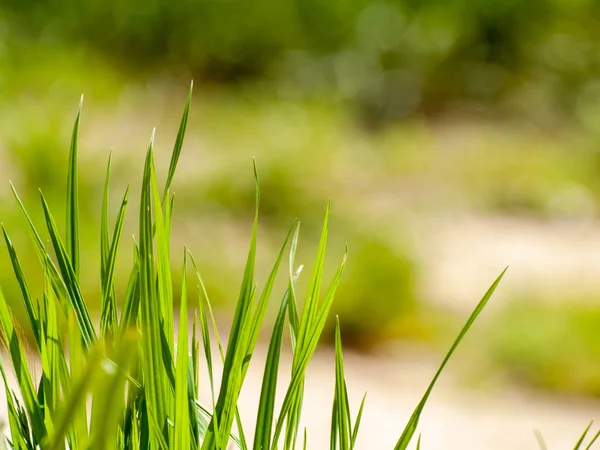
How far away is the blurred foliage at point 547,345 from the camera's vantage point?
2.32 m

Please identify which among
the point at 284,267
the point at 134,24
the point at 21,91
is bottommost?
the point at 284,267

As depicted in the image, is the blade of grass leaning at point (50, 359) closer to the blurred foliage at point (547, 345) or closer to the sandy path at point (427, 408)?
Answer: the sandy path at point (427, 408)

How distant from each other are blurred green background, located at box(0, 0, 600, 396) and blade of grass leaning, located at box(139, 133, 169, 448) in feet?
6.41

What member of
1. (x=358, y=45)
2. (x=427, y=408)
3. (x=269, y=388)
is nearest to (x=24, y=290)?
(x=269, y=388)

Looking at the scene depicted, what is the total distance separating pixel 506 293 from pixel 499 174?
1277 mm

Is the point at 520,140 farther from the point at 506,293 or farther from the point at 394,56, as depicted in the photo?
the point at 506,293

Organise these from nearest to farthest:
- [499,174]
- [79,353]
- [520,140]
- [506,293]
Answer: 1. [79,353]
2. [506,293]
3. [499,174]
4. [520,140]

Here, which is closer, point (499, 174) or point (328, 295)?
point (328, 295)

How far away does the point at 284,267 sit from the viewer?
2955mm

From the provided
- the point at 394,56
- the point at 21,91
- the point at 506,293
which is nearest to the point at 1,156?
the point at 21,91

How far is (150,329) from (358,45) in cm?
489

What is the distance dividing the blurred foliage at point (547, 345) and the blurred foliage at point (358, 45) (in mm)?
2452

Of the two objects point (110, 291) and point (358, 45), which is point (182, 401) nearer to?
point (110, 291)

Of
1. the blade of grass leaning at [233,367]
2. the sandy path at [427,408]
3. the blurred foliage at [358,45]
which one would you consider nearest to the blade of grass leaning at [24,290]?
the blade of grass leaning at [233,367]
